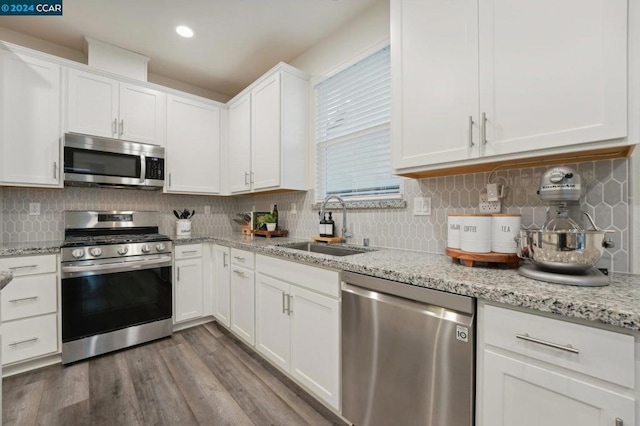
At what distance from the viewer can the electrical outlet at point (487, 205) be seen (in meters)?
1.47

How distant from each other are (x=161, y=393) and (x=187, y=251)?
1270mm

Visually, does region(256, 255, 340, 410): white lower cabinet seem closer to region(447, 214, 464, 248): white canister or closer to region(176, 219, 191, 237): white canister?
region(447, 214, 464, 248): white canister

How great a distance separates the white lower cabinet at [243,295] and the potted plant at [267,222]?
0.46 meters

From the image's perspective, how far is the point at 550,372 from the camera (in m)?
0.84

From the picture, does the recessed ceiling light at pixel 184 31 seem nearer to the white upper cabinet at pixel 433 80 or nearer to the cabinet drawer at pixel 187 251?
the white upper cabinet at pixel 433 80

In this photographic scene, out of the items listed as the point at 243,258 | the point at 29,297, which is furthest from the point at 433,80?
the point at 29,297

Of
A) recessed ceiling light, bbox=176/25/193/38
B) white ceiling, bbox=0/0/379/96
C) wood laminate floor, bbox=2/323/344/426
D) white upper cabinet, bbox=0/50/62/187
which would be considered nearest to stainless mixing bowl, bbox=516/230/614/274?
wood laminate floor, bbox=2/323/344/426

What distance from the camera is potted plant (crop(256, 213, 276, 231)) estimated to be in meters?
2.87

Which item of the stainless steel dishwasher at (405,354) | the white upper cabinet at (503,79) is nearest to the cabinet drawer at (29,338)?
the stainless steel dishwasher at (405,354)

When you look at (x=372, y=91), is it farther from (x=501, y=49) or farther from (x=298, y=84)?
(x=501, y=49)

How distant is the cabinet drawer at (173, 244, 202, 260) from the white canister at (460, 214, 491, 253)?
2.45 meters

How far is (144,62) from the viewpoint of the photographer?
9.23 ft

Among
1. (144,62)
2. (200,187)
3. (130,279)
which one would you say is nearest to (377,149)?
(200,187)

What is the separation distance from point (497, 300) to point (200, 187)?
299 cm
